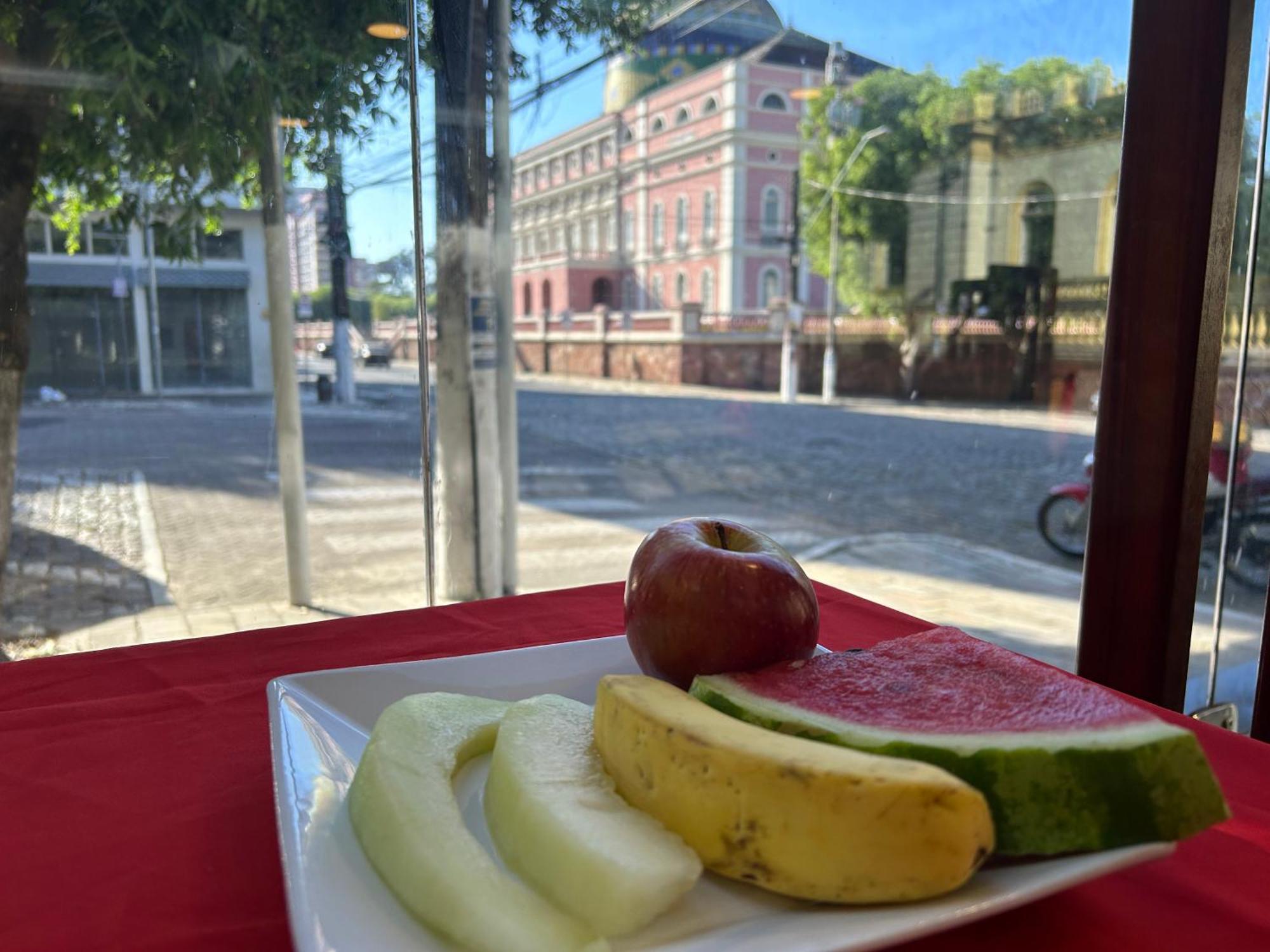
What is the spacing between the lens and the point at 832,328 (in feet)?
66.8

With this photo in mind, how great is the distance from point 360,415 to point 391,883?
8.28 metres

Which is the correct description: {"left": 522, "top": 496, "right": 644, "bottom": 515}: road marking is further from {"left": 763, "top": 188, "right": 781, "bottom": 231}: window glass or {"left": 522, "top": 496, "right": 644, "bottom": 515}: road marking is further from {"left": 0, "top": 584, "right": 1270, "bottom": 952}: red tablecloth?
{"left": 763, "top": 188, "right": 781, "bottom": 231}: window glass

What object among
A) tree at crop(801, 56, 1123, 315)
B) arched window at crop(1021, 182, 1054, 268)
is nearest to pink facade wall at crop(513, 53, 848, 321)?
tree at crop(801, 56, 1123, 315)

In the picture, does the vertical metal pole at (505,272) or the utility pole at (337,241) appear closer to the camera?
the utility pole at (337,241)

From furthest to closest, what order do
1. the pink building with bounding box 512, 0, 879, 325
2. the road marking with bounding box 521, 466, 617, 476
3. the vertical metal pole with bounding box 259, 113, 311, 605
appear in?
the road marking with bounding box 521, 466, 617, 476
the pink building with bounding box 512, 0, 879, 325
the vertical metal pole with bounding box 259, 113, 311, 605

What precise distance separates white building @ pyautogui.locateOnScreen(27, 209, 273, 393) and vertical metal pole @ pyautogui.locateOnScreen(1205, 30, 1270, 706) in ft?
10.4

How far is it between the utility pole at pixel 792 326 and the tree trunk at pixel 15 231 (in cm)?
1699

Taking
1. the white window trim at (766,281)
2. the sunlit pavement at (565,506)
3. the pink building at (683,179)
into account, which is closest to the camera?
the sunlit pavement at (565,506)

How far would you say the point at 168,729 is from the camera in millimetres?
826

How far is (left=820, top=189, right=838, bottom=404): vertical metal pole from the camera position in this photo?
65.3ft

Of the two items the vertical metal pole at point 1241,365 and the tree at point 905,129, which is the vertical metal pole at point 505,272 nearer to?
the vertical metal pole at point 1241,365

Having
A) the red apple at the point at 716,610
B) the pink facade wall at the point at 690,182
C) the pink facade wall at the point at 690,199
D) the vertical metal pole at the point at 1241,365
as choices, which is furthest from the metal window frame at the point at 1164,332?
the pink facade wall at the point at 690,199

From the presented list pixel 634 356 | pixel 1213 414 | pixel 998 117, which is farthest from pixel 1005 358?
pixel 1213 414

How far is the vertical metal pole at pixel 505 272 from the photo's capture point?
3756 mm
